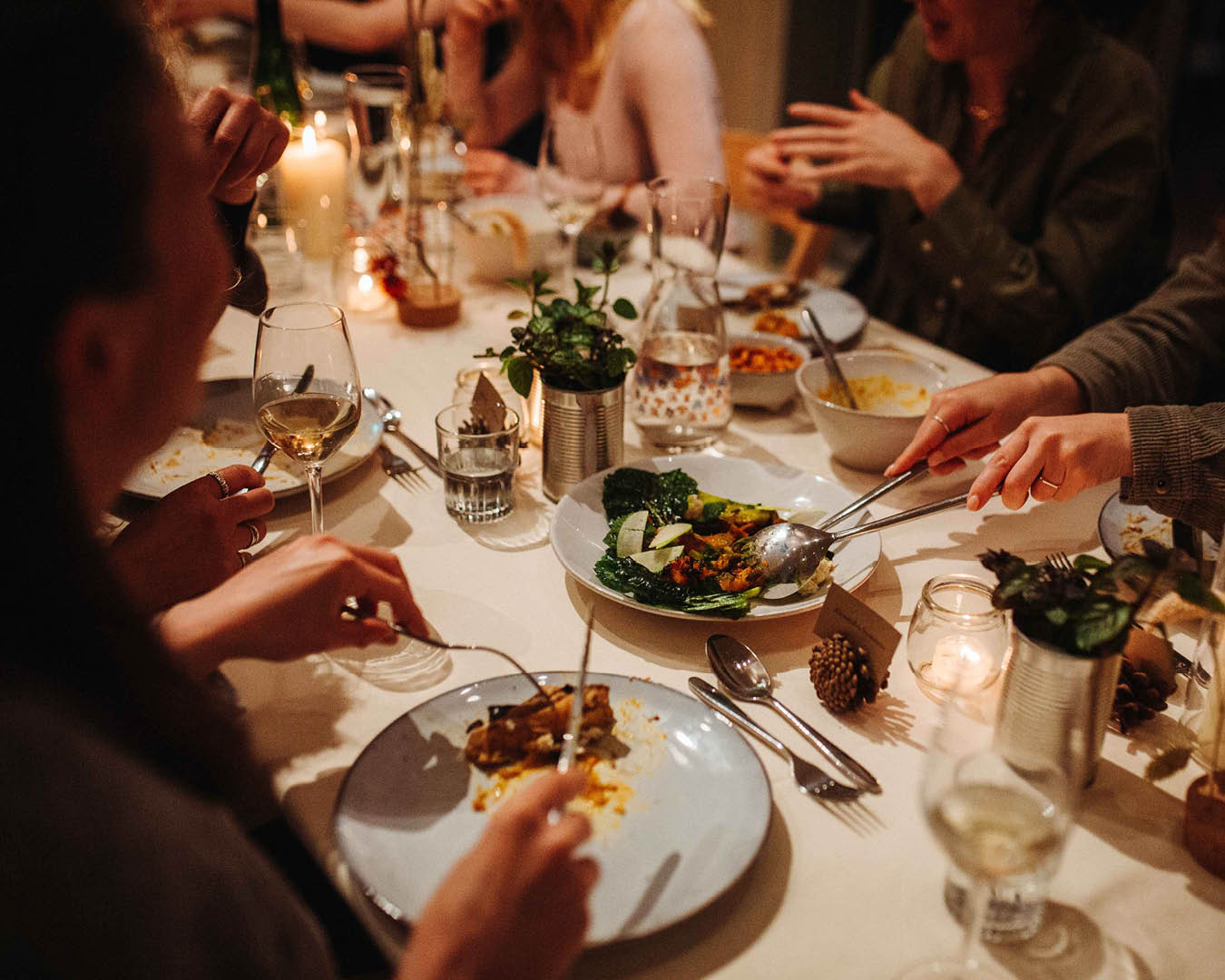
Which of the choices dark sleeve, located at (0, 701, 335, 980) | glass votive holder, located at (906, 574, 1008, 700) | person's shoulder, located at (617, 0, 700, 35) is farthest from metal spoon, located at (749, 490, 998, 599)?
person's shoulder, located at (617, 0, 700, 35)

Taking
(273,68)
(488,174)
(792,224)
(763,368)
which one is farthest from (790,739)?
Answer: (273,68)

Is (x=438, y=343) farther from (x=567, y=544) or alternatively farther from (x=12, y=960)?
(x=12, y=960)

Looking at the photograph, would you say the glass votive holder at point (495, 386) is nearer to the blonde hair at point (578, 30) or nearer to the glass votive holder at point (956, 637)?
the glass votive holder at point (956, 637)

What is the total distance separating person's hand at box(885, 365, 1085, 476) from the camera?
1.31m

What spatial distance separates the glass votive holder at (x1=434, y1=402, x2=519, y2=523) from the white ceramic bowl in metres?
0.85

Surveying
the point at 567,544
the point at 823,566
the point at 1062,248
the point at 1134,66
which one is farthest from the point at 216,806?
the point at 1134,66

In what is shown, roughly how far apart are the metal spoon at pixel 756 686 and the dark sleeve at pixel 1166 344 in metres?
0.77

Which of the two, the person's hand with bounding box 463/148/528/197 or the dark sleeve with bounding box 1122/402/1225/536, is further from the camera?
the person's hand with bounding box 463/148/528/197

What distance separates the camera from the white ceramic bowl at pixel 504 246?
2.07 metres

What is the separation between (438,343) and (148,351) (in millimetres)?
1210

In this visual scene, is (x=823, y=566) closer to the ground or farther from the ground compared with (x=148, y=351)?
closer to the ground

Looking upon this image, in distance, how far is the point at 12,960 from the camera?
1.71 ft

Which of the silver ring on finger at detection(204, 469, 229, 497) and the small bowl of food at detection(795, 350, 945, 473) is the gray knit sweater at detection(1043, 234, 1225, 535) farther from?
the silver ring on finger at detection(204, 469, 229, 497)

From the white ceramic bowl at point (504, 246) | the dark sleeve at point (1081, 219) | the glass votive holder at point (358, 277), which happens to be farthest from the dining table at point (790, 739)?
the dark sleeve at point (1081, 219)
